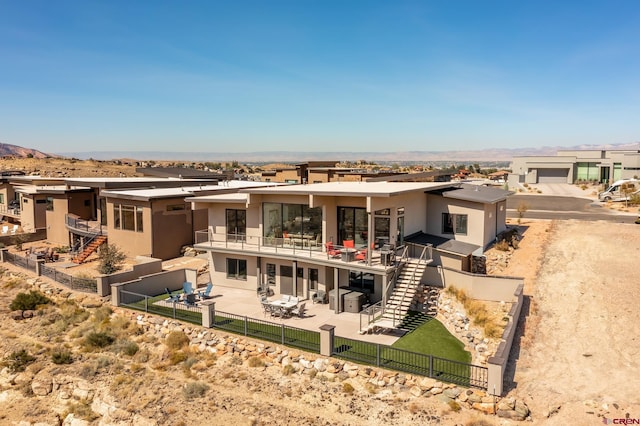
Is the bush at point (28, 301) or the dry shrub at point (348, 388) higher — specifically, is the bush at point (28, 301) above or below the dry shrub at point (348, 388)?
above

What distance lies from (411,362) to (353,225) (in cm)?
781

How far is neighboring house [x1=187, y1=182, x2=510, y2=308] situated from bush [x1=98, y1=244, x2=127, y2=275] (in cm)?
492

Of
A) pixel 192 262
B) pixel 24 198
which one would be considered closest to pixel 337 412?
pixel 192 262

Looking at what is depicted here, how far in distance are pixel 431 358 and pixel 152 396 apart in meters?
9.51

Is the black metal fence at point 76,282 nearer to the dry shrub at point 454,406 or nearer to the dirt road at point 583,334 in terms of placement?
the dry shrub at point 454,406

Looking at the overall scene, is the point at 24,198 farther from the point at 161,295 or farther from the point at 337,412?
the point at 337,412

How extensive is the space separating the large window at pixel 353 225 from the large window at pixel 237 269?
18.8 feet

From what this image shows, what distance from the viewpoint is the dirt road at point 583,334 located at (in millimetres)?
14359

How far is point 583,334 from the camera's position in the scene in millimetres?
18875

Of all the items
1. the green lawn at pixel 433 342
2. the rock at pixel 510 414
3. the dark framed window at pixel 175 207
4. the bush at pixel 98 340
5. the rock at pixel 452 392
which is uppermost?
the dark framed window at pixel 175 207

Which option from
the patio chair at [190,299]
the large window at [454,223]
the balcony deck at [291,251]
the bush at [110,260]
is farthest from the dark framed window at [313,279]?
the bush at [110,260]

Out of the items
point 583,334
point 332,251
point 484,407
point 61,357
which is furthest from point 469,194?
point 61,357

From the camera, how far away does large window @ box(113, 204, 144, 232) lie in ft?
98.8

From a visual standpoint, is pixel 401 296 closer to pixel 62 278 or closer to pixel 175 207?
pixel 175 207
